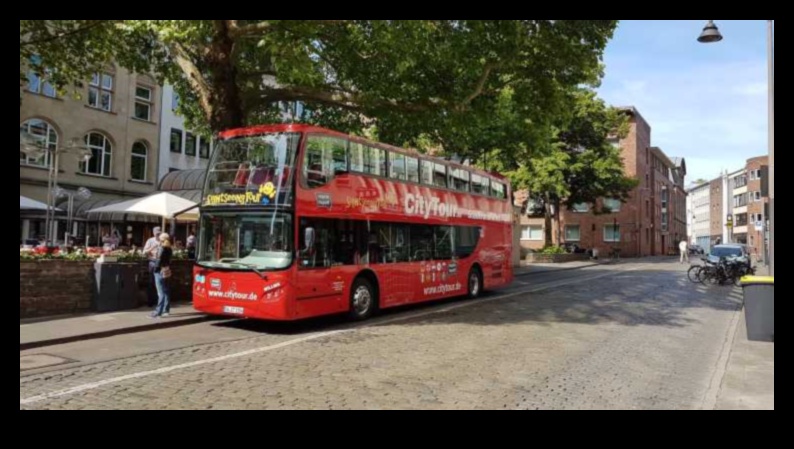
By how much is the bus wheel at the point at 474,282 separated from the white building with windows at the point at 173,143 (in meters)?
22.5

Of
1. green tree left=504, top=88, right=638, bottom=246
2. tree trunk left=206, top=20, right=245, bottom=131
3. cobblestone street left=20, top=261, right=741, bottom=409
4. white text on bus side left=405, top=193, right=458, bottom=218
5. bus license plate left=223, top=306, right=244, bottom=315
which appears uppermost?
green tree left=504, top=88, right=638, bottom=246

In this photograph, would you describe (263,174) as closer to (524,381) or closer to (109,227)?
(524,381)

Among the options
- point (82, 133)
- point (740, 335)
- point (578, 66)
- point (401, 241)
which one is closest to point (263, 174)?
point (401, 241)

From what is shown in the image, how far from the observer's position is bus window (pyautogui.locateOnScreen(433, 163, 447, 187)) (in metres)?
15.5

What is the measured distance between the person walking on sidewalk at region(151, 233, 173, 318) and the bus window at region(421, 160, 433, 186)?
6.31 metres

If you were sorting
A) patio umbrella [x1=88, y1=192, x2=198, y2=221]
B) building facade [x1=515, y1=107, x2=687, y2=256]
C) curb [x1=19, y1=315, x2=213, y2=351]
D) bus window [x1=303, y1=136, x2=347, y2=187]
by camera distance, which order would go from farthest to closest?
building facade [x1=515, y1=107, x2=687, y2=256] → patio umbrella [x1=88, y1=192, x2=198, y2=221] → bus window [x1=303, y1=136, x2=347, y2=187] → curb [x1=19, y1=315, x2=213, y2=351]

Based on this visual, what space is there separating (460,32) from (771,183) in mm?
6850

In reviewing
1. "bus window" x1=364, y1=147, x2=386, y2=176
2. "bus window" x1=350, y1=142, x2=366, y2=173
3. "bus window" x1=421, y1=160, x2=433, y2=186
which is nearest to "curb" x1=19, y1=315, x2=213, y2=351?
"bus window" x1=350, y1=142, x2=366, y2=173

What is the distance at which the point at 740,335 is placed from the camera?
35.2 ft

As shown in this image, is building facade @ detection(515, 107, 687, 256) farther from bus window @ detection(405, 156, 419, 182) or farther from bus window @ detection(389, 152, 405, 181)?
bus window @ detection(389, 152, 405, 181)

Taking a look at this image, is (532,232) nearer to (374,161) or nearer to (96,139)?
(96,139)

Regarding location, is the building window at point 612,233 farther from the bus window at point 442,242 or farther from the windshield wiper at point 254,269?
the windshield wiper at point 254,269

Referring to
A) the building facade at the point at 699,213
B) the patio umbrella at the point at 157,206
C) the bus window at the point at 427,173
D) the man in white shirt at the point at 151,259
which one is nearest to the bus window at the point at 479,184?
the bus window at the point at 427,173

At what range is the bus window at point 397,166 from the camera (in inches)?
543
